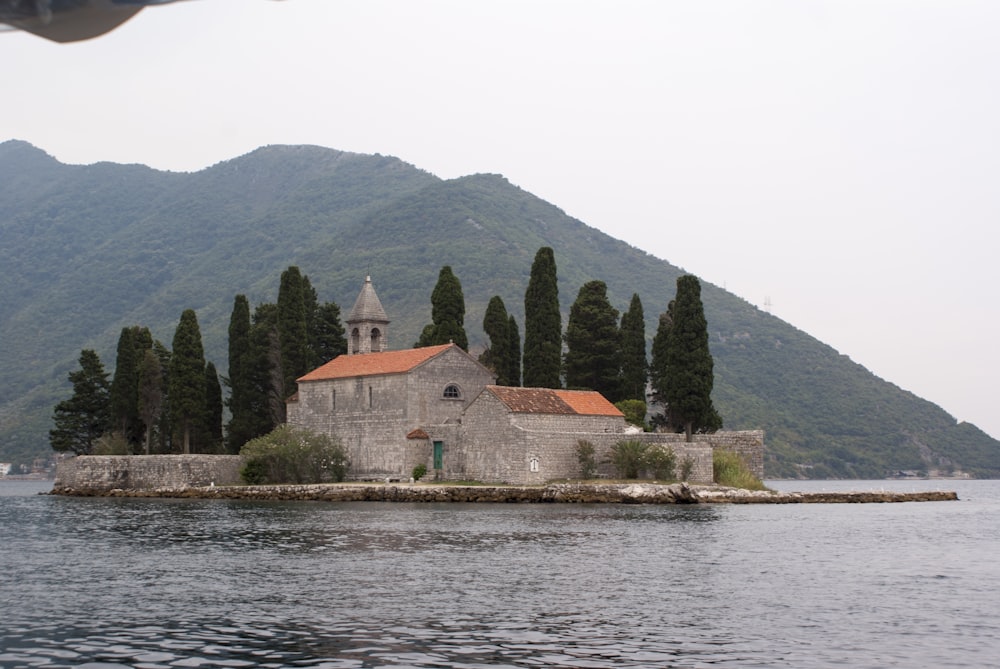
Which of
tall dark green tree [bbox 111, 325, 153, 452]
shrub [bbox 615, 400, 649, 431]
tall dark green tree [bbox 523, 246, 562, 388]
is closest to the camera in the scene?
shrub [bbox 615, 400, 649, 431]

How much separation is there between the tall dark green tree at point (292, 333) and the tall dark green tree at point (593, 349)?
43.3 ft

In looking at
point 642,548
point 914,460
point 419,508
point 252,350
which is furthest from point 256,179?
point 642,548

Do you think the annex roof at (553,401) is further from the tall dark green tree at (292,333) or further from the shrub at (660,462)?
the tall dark green tree at (292,333)

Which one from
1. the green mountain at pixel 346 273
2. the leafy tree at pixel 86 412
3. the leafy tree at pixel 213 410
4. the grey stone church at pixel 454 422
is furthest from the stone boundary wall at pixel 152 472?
the green mountain at pixel 346 273

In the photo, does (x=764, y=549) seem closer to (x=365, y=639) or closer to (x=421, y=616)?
(x=421, y=616)

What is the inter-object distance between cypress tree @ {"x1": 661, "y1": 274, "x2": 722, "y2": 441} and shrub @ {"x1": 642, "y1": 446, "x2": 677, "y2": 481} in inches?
131

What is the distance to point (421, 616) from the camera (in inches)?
633

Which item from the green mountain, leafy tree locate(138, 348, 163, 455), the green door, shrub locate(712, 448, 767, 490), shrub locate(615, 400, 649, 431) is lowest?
shrub locate(712, 448, 767, 490)

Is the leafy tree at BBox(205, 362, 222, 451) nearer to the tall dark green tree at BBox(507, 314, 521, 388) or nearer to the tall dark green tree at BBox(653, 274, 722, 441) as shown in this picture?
the tall dark green tree at BBox(507, 314, 521, 388)

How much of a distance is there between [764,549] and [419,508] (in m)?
16.8

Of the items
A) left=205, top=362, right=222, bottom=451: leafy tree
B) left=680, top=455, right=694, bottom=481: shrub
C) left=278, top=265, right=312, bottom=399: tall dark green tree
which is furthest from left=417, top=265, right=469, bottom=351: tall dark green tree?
left=680, top=455, right=694, bottom=481: shrub

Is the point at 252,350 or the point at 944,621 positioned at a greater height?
the point at 252,350

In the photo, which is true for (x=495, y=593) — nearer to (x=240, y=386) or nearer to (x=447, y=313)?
(x=447, y=313)

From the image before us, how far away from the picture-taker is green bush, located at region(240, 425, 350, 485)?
51.0 m
